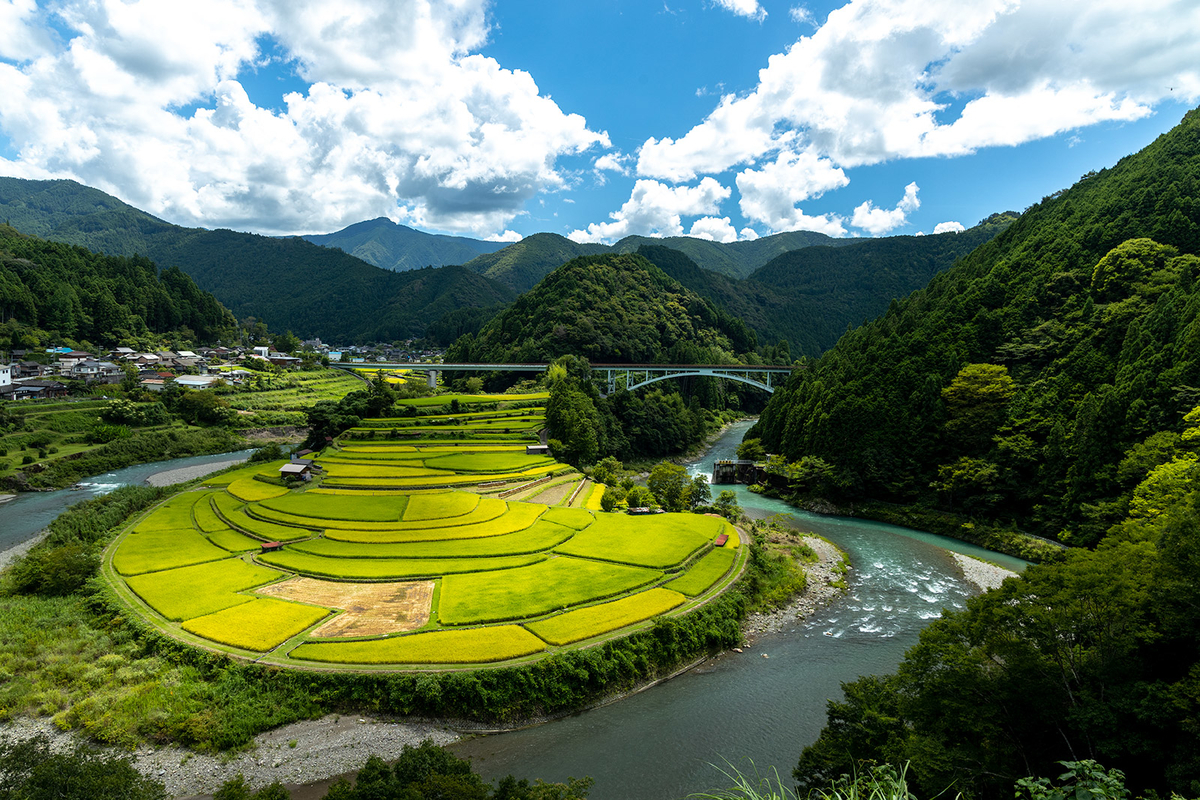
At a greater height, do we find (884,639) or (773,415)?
(773,415)

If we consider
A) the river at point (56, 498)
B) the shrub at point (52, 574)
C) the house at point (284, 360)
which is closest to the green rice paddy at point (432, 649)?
the shrub at point (52, 574)

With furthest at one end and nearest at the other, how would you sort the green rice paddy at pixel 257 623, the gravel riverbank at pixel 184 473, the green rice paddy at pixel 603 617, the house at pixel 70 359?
the house at pixel 70 359, the gravel riverbank at pixel 184 473, the green rice paddy at pixel 603 617, the green rice paddy at pixel 257 623

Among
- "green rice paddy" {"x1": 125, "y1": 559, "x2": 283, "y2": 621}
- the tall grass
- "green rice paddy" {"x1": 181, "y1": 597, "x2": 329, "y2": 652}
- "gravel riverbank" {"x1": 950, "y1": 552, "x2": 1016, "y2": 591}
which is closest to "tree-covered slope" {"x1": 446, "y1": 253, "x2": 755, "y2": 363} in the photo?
"green rice paddy" {"x1": 125, "y1": 559, "x2": 283, "y2": 621}

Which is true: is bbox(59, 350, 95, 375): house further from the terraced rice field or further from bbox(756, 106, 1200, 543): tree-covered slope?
bbox(756, 106, 1200, 543): tree-covered slope

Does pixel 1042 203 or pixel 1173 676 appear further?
pixel 1042 203

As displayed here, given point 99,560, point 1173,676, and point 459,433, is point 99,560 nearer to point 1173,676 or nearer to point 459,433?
point 459,433

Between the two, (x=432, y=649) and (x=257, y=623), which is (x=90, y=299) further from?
(x=432, y=649)

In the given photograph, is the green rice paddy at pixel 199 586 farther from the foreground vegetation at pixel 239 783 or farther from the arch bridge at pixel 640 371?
the arch bridge at pixel 640 371

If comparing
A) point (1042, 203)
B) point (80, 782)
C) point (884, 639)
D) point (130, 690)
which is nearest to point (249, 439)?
point (130, 690)
